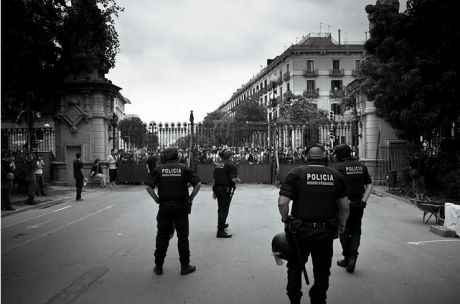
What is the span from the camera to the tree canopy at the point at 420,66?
1523cm

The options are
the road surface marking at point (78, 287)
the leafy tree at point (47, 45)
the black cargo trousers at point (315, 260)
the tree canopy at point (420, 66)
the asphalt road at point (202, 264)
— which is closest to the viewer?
the black cargo trousers at point (315, 260)

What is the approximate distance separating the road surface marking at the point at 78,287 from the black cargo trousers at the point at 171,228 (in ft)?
2.84

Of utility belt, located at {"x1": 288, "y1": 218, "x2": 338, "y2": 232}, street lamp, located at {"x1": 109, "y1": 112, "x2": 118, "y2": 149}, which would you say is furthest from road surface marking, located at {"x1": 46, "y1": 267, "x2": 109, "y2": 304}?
street lamp, located at {"x1": 109, "y1": 112, "x2": 118, "y2": 149}

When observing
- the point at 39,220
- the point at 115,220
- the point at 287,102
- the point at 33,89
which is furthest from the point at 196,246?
the point at 287,102

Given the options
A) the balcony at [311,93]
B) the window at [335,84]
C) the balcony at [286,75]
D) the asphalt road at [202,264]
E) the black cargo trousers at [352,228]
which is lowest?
the asphalt road at [202,264]

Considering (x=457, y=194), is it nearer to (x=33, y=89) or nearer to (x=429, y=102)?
(x=429, y=102)

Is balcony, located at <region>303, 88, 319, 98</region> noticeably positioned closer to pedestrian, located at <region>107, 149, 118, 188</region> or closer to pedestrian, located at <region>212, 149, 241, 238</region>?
pedestrian, located at <region>107, 149, 118, 188</region>

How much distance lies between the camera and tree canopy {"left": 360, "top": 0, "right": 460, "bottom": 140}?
15234mm

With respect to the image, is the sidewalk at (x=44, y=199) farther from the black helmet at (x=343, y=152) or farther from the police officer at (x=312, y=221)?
the police officer at (x=312, y=221)

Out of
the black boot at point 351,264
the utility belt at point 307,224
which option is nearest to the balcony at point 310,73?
the black boot at point 351,264

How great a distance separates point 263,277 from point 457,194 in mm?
10534

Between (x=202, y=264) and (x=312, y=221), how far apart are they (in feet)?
9.04

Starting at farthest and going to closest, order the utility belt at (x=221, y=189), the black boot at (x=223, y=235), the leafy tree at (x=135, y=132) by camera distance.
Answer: the leafy tree at (x=135, y=132), the utility belt at (x=221, y=189), the black boot at (x=223, y=235)

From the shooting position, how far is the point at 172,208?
624cm
